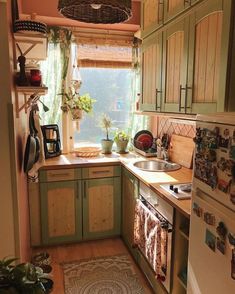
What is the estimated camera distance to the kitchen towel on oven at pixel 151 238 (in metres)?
1.81

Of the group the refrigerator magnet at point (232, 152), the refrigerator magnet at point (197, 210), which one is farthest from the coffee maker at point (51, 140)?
the refrigerator magnet at point (232, 152)

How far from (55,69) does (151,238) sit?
2.13 metres

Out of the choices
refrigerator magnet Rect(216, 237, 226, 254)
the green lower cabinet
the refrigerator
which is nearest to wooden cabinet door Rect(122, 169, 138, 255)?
the green lower cabinet

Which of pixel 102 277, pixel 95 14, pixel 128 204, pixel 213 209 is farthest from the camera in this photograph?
pixel 128 204

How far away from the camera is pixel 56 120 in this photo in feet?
10.3

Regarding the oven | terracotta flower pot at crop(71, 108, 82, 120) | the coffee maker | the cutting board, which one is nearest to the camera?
the oven

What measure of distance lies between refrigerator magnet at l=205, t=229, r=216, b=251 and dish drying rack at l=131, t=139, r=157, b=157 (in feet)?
5.92

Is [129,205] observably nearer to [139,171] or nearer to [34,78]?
[139,171]

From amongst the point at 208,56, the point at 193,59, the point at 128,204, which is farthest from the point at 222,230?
the point at 128,204

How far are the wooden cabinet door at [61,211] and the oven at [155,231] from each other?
2.70ft

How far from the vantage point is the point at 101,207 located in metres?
2.94

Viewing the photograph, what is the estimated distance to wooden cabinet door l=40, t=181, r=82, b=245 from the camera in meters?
2.76

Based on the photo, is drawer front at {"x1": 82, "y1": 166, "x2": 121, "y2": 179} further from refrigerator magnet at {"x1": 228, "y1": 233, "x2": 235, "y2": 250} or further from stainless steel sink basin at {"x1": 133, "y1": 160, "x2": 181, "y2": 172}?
refrigerator magnet at {"x1": 228, "y1": 233, "x2": 235, "y2": 250}

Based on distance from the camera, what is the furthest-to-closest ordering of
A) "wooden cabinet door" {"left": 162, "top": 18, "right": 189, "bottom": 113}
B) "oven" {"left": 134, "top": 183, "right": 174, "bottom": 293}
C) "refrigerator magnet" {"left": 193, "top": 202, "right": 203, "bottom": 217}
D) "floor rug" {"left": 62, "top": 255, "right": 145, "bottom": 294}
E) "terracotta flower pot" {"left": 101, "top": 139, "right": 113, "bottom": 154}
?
1. "terracotta flower pot" {"left": 101, "top": 139, "right": 113, "bottom": 154}
2. "floor rug" {"left": 62, "top": 255, "right": 145, "bottom": 294}
3. "wooden cabinet door" {"left": 162, "top": 18, "right": 189, "bottom": 113}
4. "oven" {"left": 134, "top": 183, "right": 174, "bottom": 293}
5. "refrigerator magnet" {"left": 193, "top": 202, "right": 203, "bottom": 217}
